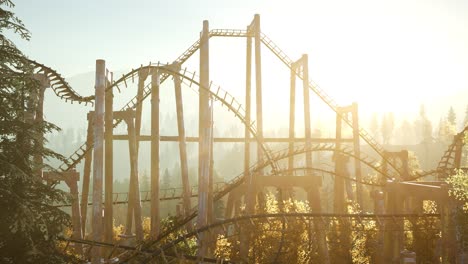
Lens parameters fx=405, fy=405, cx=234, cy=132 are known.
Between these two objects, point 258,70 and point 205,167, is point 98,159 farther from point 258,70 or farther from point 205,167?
point 258,70

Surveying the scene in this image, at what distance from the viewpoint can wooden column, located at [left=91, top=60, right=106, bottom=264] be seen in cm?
1094

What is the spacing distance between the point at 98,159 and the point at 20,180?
275cm

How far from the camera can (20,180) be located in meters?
8.41

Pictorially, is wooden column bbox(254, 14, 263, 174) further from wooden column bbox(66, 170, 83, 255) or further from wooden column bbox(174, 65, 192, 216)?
wooden column bbox(66, 170, 83, 255)

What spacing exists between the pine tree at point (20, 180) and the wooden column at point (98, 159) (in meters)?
1.96

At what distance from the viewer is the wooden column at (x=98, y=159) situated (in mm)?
10938

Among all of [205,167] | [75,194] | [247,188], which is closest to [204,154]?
[205,167]

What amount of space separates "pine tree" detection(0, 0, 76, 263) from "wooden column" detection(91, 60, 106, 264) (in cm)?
196

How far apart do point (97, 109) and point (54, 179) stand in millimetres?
5174

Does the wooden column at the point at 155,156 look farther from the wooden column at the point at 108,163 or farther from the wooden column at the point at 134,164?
the wooden column at the point at 108,163

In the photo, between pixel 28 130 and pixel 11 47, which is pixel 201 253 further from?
pixel 11 47

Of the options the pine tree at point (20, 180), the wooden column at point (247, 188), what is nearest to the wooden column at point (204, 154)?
the wooden column at point (247, 188)

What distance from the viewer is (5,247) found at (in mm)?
8086

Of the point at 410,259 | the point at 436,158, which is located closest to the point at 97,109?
the point at 410,259
